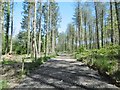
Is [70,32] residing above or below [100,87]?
above

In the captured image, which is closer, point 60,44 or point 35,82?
point 35,82

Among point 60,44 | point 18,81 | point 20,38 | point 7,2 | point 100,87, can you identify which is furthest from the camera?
point 60,44

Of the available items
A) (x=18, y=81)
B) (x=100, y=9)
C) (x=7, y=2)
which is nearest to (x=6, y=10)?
(x=7, y=2)

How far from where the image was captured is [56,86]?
11.6 metres

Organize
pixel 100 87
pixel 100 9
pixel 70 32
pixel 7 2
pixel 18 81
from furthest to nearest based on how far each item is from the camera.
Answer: pixel 70 32 → pixel 100 9 → pixel 7 2 → pixel 18 81 → pixel 100 87

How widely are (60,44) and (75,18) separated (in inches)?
2374

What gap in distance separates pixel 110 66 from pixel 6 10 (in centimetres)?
3278

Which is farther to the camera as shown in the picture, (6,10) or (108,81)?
(6,10)

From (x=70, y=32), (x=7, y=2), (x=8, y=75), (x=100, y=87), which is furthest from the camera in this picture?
(x=70, y=32)

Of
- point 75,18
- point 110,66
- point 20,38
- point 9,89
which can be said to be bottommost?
point 9,89

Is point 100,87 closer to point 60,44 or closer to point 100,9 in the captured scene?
point 100,9

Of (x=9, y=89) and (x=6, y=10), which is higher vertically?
(x=6, y=10)

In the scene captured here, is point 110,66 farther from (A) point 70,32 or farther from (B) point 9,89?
(A) point 70,32

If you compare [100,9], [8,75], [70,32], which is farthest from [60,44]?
[8,75]
